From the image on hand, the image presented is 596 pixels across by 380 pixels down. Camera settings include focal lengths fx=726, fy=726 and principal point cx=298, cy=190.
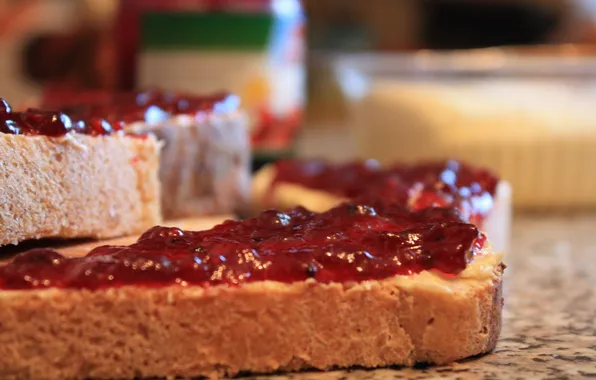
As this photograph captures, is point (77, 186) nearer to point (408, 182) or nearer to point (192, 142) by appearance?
point (192, 142)

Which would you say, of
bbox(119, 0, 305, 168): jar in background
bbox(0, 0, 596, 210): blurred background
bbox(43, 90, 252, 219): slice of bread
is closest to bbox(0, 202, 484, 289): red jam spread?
bbox(43, 90, 252, 219): slice of bread

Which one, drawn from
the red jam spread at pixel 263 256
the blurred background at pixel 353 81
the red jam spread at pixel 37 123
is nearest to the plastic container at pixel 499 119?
the blurred background at pixel 353 81

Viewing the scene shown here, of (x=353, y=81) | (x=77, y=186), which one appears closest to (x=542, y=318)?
(x=77, y=186)

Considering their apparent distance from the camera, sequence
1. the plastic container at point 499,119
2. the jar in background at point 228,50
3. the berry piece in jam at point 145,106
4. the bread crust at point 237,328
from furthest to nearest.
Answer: the jar in background at point 228,50 < the plastic container at point 499,119 < the berry piece in jam at point 145,106 < the bread crust at point 237,328

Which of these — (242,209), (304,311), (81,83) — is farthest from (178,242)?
(81,83)

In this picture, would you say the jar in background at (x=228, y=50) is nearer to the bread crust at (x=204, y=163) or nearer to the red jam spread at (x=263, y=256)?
the bread crust at (x=204, y=163)

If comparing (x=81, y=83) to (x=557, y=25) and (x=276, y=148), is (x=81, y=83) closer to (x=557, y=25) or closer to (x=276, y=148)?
(x=276, y=148)
